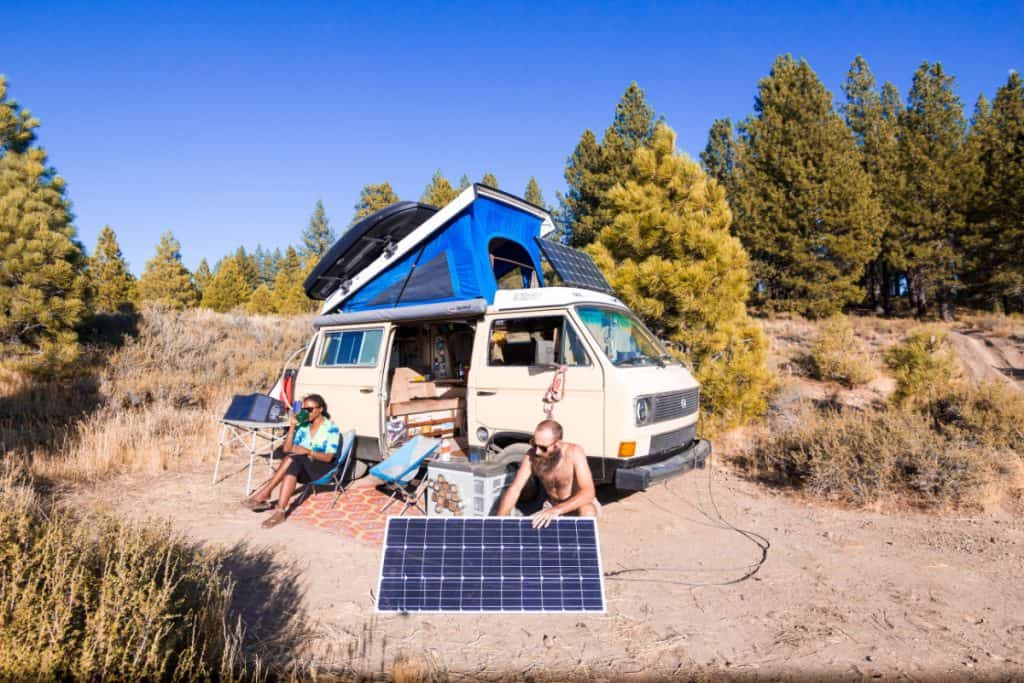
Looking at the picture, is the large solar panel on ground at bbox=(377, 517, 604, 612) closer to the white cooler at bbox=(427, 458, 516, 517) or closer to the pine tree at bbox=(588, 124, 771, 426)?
the white cooler at bbox=(427, 458, 516, 517)

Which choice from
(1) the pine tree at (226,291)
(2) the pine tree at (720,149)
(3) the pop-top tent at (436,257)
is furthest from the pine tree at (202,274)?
(3) the pop-top tent at (436,257)

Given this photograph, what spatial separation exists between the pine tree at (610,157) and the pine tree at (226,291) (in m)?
30.9

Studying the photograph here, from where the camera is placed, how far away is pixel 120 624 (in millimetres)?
2959

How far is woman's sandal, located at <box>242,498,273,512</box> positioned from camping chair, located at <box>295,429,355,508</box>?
1.04 ft

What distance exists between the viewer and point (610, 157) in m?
23.5

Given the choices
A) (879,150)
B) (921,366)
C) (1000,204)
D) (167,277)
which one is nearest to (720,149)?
(879,150)

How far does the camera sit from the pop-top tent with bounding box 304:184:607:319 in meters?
6.85

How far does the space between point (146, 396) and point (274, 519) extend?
798 cm

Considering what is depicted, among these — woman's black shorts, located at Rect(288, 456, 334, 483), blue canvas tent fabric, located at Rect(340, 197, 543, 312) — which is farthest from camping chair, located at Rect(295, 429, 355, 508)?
blue canvas tent fabric, located at Rect(340, 197, 543, 312)

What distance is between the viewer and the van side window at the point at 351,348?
7309 mm

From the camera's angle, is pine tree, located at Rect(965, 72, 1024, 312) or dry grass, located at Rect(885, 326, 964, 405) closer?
dry grass, located at Rect(885, 326, 964, 405)

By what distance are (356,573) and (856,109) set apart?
3829 centimetres

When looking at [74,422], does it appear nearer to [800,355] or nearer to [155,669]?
[155,669]

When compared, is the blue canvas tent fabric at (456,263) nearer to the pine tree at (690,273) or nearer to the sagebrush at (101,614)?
the pine tree at (690,273)
